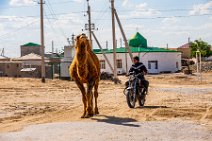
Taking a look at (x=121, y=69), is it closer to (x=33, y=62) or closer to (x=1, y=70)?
(x=33, y=62)

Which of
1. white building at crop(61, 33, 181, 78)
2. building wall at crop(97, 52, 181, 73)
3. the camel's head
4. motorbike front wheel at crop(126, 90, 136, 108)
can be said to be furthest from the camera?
building wall at crop(97, 52, 181, 73)

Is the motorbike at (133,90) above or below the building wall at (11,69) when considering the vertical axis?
below

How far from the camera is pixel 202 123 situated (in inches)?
469

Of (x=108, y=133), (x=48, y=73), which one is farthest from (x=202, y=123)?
(x=48, y=73)

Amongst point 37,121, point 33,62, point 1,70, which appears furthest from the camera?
point 33,62

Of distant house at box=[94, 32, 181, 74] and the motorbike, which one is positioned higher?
distant house at box=[94, 32, 181, 74]

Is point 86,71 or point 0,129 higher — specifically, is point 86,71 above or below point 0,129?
above

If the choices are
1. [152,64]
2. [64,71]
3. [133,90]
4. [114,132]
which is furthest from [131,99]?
[152,64]

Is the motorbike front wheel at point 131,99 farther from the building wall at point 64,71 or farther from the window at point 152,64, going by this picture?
the window at point 152,64

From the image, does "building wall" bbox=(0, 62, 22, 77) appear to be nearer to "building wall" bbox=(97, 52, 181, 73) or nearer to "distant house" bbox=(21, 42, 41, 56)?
"building wall" bbox=(97, 52, 181, 73)

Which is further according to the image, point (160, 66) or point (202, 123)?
point (160, 66)

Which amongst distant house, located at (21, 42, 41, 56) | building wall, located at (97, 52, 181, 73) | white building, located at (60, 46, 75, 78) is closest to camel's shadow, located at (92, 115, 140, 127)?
white building, located at (60, 46, 75, 78)

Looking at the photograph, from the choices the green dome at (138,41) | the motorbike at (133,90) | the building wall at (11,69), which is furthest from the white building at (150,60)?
the motorbike at (133,90)

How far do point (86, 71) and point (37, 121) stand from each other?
208 cm
